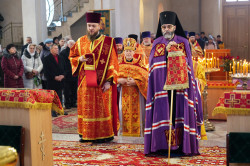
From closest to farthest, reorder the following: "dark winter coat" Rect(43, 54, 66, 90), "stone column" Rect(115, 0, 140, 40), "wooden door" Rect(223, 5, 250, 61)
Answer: "dark winter coat" Rect(43, 54, 66, 90) < "stone column" Rect(115, 0, 140, 40) < "wooden door" Rect(223, 5, 250, 61)

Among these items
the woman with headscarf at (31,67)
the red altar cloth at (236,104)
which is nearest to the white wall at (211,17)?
the woman with headscarf at (31,67)

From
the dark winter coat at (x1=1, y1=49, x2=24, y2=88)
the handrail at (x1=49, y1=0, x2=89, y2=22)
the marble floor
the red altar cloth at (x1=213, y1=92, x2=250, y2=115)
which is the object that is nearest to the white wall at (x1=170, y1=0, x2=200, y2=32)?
the handrail at (x1=49, y1=0, x2=89, y2=22)

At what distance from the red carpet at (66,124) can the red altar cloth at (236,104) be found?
3.88 metres

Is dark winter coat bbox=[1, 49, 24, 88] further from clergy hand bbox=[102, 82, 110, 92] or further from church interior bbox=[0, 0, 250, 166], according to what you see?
clergy hand bbox=[102, 82, 110, 92]

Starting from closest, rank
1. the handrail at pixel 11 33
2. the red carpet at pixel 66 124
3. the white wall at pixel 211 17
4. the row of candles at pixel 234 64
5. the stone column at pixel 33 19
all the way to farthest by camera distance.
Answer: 1. the row of candles at pixel 234 64
2. the red carpet at pixel 66 124
3. the stone column at pixel 33 19
4. the handrail at pixel 11 33
5. the white wall at pixel 211 17

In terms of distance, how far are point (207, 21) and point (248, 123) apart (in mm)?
17433

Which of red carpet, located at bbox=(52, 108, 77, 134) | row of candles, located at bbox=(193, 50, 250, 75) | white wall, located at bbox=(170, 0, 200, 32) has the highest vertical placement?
white wall, located at bbox=(170, 0, 200, 32)

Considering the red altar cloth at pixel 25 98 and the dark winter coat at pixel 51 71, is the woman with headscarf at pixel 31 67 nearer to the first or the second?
the dark winter coat at pixel 51 71

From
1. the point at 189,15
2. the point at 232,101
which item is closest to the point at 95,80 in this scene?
the point at 232,101

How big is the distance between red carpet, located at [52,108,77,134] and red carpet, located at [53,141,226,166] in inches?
48.4

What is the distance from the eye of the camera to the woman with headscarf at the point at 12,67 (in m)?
8.67

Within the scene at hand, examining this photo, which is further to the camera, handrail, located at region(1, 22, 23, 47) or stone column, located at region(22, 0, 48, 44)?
handrail, located at region(1, 22, 23, 47)

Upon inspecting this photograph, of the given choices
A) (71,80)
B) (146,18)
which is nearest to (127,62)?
(71,80)

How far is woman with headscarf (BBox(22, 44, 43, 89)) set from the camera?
29.8 ft
